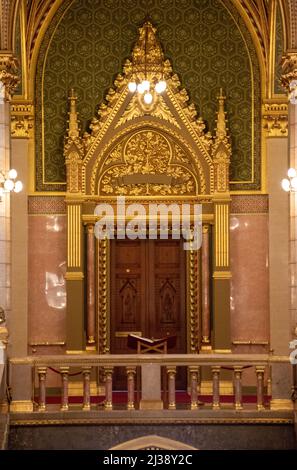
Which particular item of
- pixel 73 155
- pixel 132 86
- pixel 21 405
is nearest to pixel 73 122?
pixel 73 155

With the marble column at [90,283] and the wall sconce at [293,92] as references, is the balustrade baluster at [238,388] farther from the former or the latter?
the marble column at [90,283]

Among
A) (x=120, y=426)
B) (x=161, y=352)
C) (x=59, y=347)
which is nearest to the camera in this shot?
(x=120, y=426)

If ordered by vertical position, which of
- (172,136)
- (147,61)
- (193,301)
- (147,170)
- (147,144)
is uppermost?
(147,61)

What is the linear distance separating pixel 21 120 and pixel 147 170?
7.40 ft

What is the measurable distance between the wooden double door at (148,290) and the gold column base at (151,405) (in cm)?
374

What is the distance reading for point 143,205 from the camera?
18141 mm

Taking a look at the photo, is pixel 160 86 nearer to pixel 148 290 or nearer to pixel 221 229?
pixel 221 229

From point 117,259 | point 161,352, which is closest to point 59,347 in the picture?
point 117,259

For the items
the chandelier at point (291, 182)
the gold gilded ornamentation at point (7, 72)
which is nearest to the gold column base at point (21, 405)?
the gold gilded ornamentation at point (7, 72)

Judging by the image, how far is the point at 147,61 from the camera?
1806 cm

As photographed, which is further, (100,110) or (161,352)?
(100,110)

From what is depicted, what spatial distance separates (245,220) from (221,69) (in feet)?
8.44
